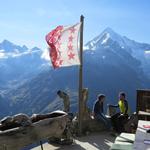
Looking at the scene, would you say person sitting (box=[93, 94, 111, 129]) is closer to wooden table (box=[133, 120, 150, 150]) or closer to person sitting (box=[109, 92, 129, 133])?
person sitting (box=[109, 92, 129, 133])

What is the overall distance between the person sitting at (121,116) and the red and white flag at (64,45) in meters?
2.62

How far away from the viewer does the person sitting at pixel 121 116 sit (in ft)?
57.3

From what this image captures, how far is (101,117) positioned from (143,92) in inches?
87.5

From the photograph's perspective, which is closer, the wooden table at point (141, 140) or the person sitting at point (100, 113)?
the wooden table at point (141, 140)

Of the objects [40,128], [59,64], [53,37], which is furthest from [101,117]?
[40,128]

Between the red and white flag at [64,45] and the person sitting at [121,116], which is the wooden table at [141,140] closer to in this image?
the red and white flag at [64,45]

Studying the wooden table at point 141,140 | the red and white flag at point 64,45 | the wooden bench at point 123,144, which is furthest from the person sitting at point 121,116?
the wooden table at point 141,140

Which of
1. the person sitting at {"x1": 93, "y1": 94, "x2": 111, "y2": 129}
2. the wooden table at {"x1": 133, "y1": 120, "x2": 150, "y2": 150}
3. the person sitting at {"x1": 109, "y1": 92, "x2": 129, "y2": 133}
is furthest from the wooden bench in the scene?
the person sitting at {"x1": 109, "y1": 92, "x2": 129, "y2": 133}

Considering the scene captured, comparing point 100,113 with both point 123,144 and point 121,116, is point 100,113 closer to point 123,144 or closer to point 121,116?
point 121,116

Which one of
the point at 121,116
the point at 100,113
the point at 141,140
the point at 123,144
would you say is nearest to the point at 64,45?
the point at 100,113

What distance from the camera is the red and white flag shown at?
16984 mm

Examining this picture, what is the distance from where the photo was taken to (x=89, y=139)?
16.1 metres

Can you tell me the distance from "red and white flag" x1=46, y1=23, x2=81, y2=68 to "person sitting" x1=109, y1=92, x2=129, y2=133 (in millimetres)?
2619

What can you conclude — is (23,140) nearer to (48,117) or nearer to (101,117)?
(48,117)
